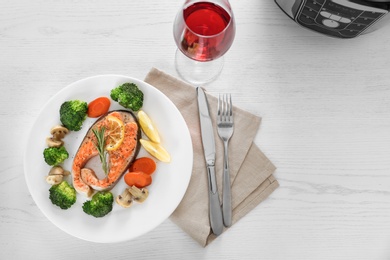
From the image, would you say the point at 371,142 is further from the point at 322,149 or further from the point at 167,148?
the point at 167,148

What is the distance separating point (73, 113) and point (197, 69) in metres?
0.38

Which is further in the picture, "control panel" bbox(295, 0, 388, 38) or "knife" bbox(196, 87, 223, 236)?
"knife" bbox(196, 87, 223, 236)

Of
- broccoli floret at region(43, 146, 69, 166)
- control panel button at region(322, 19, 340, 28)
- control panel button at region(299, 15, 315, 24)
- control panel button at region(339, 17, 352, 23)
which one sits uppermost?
control panel button at region(339, 17, 352, 23)

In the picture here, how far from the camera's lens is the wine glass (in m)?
1.26

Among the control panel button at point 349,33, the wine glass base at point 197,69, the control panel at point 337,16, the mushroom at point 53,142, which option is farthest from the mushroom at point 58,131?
the control panel button at point 349,33

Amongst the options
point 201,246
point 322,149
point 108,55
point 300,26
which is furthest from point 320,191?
point 108,55

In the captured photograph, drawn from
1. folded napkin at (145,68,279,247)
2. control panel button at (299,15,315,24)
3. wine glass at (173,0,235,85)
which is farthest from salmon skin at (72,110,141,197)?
control panel button at (299,15,315,24)

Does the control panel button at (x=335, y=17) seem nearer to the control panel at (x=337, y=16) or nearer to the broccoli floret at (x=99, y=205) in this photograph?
the control panel at (x=337, y=16)

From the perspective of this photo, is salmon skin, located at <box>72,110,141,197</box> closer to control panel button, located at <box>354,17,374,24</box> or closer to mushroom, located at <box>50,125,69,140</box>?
mushroom, located at <box>50,125,69,140</box>

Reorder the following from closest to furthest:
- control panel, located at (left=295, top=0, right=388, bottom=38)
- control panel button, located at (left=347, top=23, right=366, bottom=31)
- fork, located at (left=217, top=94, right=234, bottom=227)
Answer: control panel, located at (left=295, top=0, right=388, bottom=38) → control panel button, located at (left=347, top=23, right=366, bottom=31) → fork, located at (left=217, top=94, right=234, bottom=227)

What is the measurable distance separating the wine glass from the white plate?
174mm

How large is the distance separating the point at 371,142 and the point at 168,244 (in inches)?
26.4

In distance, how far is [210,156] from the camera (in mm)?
1433

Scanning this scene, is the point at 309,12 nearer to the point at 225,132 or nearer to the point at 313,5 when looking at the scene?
the point at 313,5
